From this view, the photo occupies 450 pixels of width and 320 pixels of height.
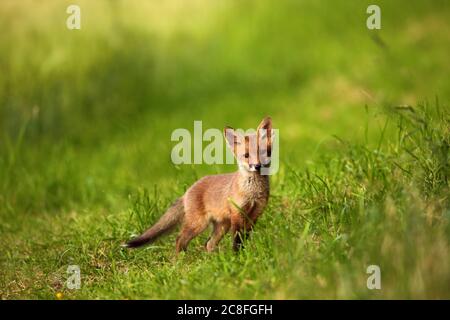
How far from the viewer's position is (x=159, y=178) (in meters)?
9.35

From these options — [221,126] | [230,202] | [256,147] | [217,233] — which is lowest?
[217,233]

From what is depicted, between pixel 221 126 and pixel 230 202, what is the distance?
5716mm

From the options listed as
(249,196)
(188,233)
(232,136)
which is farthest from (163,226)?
(232,136)

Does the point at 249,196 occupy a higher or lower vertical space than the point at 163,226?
higher

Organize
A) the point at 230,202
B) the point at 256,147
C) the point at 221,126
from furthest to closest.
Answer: the point at 221,126 → the point at 230,202 → the point at 256,147

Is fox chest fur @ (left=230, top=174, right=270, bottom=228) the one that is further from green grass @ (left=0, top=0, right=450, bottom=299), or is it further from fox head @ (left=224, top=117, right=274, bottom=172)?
green grass @ (left=0, top=0, right=450, bottom=299)

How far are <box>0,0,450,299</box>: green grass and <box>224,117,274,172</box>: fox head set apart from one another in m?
0.54

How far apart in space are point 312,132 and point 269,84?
8.17 feet

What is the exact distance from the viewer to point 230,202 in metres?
6.14

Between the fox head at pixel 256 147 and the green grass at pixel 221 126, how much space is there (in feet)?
1.76

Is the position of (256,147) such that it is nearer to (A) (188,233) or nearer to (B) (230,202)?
(B) (230,202)

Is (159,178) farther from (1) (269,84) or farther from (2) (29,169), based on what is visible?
(1) (269,84)
